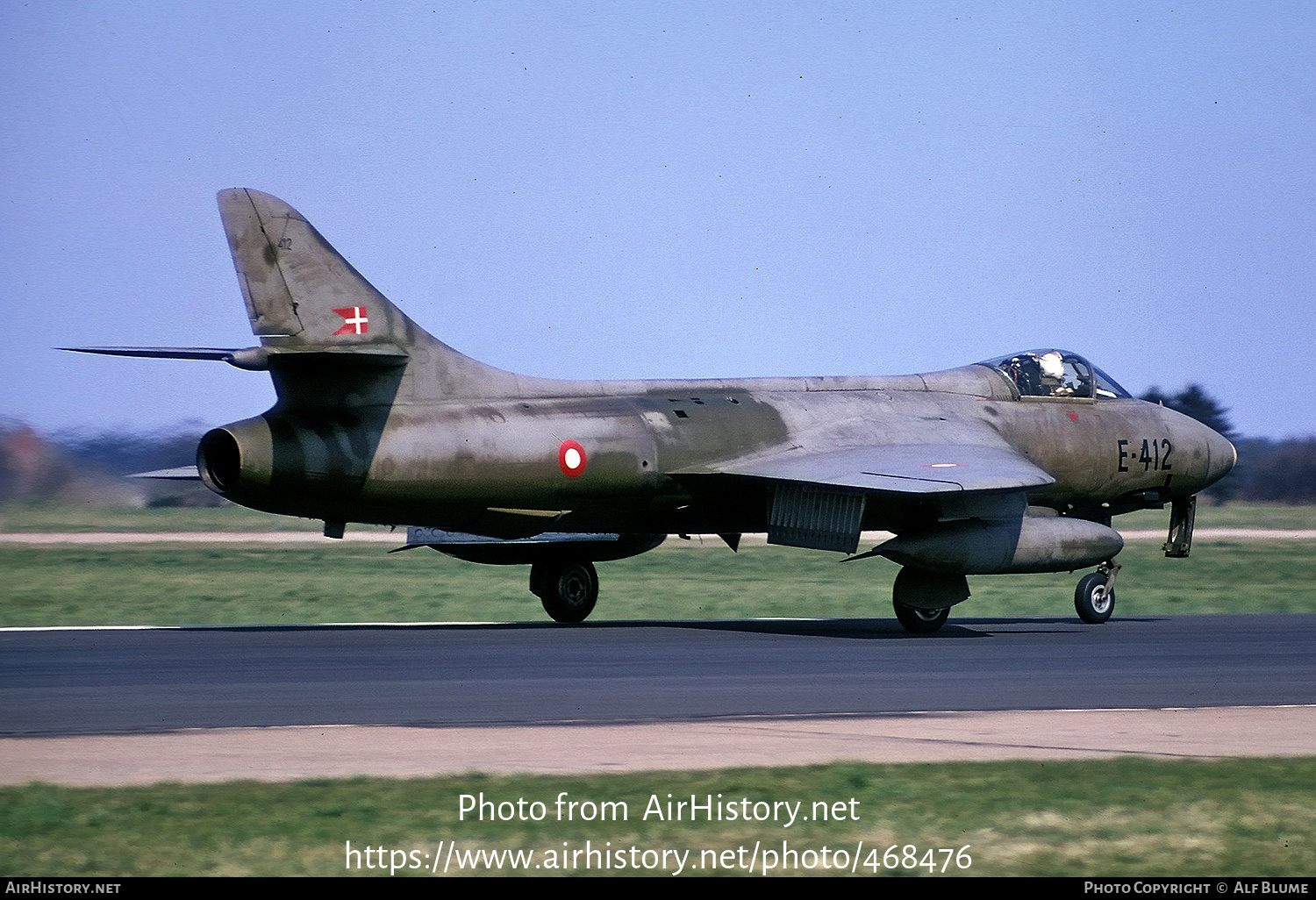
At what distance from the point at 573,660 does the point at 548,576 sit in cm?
685

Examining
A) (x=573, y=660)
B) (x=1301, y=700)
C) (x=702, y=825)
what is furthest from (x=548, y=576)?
(x=702, y=825)

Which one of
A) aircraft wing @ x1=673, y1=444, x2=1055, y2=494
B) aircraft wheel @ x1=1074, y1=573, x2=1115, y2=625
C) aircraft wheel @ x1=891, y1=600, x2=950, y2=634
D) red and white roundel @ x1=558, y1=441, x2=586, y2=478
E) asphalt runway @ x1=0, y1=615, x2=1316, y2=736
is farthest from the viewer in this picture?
aircraft wheel @ x1=1074, y1=573, x2=1115, y2=625

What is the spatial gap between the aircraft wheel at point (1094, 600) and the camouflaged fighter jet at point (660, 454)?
3 cm

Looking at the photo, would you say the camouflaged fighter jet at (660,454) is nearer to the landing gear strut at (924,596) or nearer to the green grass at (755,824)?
the landing gear strut at (924,596)

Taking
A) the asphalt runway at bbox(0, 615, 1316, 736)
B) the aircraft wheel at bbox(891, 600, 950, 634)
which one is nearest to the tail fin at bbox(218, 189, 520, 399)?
the asphalt runway at bbox(0, 615, 1316, 736)

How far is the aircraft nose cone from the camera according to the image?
90.3ft

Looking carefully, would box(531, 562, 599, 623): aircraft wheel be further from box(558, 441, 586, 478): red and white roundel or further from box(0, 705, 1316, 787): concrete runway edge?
box(0, 705, 1316, 787): concrete runway edge

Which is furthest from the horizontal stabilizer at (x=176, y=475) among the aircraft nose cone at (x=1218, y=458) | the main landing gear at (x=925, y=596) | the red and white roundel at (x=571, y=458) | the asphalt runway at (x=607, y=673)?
the aircraft nose cone at (x=1218, y=458)

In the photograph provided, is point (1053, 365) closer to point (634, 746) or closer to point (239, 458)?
point (239, 458)

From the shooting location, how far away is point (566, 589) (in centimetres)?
2545

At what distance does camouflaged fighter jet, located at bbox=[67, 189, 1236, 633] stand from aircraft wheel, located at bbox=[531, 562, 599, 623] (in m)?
0.03

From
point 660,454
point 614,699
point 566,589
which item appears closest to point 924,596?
point 660,454

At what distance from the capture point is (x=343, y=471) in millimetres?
21031
